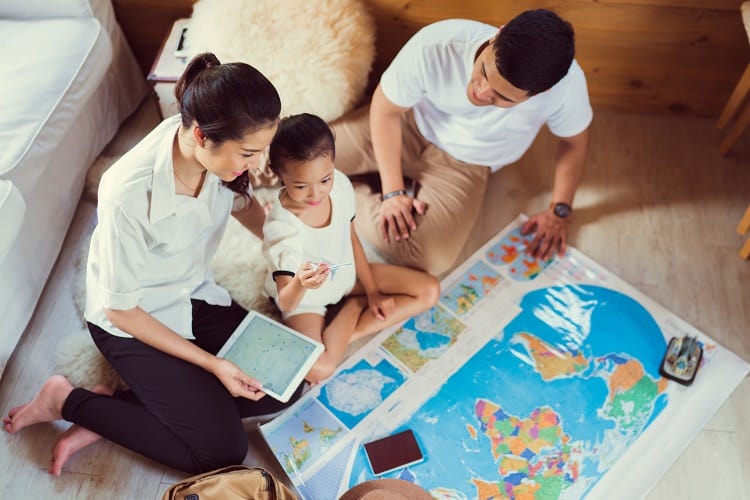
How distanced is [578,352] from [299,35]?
3.59ft

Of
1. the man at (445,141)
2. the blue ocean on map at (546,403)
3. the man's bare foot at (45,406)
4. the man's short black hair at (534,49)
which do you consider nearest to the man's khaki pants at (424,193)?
the man at (445,141)

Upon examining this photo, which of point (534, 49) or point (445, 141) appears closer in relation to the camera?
point (534, 49)

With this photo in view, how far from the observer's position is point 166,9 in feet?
6.88

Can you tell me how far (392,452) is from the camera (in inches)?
62.9

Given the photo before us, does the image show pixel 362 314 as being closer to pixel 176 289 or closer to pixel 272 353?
pixel 272 353

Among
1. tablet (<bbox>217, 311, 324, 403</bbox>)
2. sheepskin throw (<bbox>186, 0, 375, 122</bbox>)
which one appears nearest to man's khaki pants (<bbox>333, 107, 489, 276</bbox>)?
sheepskin throw (<bbox>186, 0, 375, 122</bbox>)

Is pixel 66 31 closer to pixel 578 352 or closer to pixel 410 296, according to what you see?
pixel 410 296

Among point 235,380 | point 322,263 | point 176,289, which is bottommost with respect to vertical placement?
point 235,380

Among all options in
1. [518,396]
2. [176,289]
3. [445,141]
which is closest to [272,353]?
[176,289]

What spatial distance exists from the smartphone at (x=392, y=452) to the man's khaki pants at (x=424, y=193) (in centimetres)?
45

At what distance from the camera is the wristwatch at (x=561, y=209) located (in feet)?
6.20

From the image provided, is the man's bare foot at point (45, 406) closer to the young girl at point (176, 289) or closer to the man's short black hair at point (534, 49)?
the young girl at point (176, 289)

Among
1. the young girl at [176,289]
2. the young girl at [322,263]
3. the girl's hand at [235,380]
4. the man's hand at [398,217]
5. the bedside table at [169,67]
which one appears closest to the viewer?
the young girl at [176,289]

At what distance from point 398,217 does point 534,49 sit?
61 centimetres
